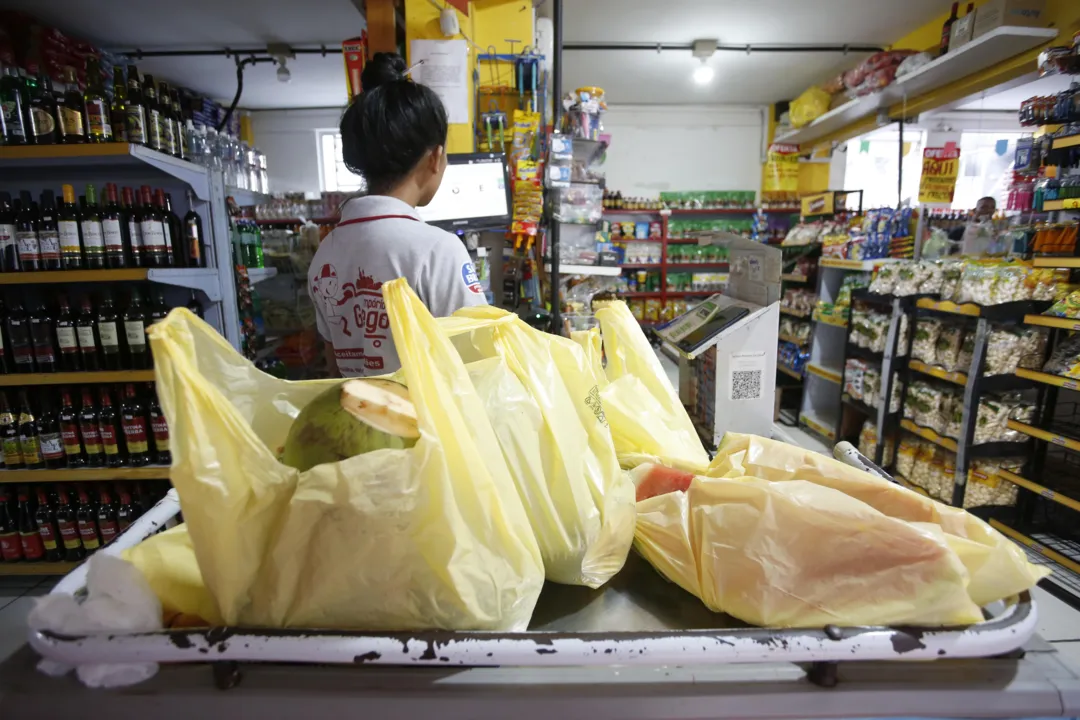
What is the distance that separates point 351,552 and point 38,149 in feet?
9.10

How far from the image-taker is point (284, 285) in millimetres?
4148

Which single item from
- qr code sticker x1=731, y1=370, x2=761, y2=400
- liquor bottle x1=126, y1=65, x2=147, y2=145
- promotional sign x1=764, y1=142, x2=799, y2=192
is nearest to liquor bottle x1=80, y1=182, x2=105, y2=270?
liquor bottle x1=126, y1=65, x2=147, y2=145

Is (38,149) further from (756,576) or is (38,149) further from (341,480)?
A: (756,576)

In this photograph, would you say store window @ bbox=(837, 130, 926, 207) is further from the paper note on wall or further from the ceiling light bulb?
the paper note on wall

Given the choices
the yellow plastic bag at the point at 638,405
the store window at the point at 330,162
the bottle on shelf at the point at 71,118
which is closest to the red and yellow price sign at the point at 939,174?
the yellow plastic bag at the point at 638,405

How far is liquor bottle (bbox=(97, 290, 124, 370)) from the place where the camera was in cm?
250

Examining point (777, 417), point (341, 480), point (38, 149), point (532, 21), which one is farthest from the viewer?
point (777, 417)

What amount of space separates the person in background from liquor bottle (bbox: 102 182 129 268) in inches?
64.8

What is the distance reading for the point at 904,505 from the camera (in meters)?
0.79

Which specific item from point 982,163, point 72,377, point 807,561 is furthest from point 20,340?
point 982,163

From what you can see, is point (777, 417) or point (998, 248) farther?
point (777, 417)

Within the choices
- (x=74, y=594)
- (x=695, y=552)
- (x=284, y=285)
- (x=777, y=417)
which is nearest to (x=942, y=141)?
(x=777, y=417)

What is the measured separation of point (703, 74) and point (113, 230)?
6.48 m

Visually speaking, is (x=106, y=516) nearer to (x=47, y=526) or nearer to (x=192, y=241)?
(x=47, y=526)
